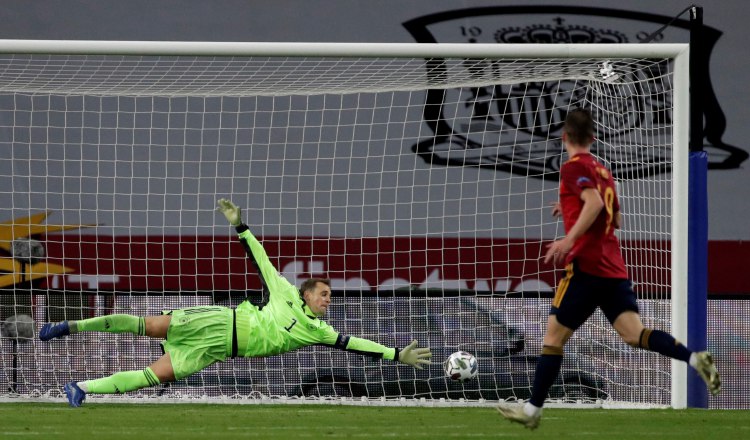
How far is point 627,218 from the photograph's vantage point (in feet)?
34.0

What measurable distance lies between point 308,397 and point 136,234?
4244 millimetres

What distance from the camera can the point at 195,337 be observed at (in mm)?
8719

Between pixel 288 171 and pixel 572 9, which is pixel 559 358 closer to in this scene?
pixel 288 171

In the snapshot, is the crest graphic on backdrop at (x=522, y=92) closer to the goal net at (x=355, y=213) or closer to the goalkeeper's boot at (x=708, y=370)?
the goal net at (x=355, y=213)

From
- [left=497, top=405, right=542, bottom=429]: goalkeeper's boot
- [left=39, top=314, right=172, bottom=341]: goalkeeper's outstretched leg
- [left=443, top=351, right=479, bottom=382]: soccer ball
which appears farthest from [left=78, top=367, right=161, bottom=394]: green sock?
[left=497, top=405, right=542, bottom=429]: goalkeeper's boot

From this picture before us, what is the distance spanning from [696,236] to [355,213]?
197 inches

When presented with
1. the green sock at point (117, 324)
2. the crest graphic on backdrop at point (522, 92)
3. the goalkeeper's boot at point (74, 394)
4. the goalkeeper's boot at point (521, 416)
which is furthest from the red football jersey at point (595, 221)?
the crest graphic on backdrop at point (522, 92)

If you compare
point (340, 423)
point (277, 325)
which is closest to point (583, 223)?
point (340, 423)

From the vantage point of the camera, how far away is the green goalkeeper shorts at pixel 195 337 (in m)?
8.69

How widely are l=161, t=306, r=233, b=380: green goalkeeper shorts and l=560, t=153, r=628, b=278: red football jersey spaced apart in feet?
10.8

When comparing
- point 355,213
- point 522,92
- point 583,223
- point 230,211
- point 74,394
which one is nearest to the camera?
point 583,223

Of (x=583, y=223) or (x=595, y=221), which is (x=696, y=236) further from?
(x=583, y=223)

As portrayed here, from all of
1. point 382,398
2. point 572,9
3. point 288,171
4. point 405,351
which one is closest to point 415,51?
point 405,351

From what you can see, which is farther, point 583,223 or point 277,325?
point 277,325
